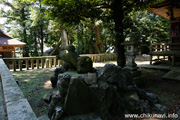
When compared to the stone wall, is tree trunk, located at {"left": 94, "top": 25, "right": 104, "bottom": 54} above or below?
above

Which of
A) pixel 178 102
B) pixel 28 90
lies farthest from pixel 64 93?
pixel 178 102

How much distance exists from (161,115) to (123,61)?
149 inches

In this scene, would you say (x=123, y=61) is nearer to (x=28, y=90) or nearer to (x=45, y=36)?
(x=28, y=90)

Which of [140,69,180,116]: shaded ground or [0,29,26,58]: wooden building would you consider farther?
[0,29,26,58]: wooden building

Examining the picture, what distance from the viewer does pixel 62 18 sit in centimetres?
621

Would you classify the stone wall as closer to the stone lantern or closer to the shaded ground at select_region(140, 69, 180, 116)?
the shaded ground at select_region(140, 69, 180, 116)

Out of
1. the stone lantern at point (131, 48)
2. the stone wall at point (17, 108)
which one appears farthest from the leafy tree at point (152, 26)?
the stone wall at point (17, 108)

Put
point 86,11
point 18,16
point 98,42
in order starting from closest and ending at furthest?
point 86,11 → point 98,42 → point 18,16

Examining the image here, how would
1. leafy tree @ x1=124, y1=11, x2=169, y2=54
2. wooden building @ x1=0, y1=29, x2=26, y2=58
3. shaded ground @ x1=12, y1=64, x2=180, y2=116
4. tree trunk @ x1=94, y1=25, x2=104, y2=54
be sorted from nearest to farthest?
1. shaded ground @ x1=12, y1=64, x2=180, y2=116
2. wooden building @ x1=0, y1=29, x2=26, y2=58
3. tree trunk @ x1=94, y1=25, x2=104, y2=54
4. leafy tree @ x1=124, y1=11, x2=169, y2=54

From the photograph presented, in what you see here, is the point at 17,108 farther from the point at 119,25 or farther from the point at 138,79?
the point at 119,25

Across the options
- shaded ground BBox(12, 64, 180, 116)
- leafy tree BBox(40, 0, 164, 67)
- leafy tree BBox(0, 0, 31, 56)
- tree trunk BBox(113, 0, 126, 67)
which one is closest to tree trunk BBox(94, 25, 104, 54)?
leafy tree BBox(40, 0, 164, 67)

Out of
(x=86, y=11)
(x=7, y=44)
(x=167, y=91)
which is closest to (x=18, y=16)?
(x=7, y=44)

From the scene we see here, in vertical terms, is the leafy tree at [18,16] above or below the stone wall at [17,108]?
above

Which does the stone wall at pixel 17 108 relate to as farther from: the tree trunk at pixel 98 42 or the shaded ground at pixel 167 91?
the tree trunk at pixel 98 42
